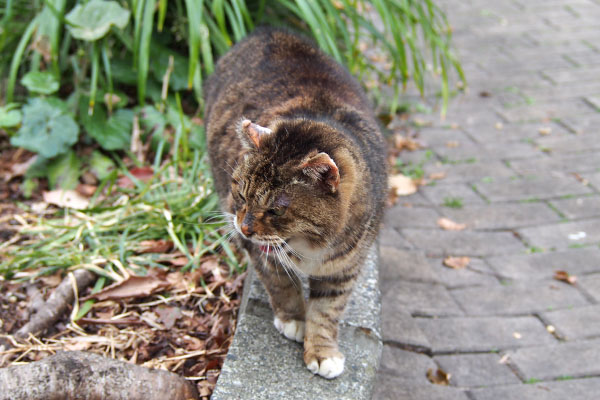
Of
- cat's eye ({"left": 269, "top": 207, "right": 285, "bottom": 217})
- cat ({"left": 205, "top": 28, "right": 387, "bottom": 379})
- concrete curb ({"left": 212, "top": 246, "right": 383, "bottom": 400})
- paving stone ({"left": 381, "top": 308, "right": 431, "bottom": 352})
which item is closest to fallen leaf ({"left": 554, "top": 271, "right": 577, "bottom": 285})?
paving stone ({"left": 381, "top": 308, "right": 431, "bottom": 352})

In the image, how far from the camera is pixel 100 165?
3.38 m

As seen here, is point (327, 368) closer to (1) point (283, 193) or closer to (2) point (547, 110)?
(1) point (283, 193)

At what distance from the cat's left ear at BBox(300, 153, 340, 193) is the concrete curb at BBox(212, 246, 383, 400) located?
0.63m

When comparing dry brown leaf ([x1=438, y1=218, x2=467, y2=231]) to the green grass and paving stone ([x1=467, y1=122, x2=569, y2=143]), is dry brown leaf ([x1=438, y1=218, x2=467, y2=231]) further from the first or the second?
paving stone ([x1=467, y1=122, x2=569, y2=143])

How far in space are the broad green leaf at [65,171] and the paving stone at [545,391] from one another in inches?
86.6

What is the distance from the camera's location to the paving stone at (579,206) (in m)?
3.58

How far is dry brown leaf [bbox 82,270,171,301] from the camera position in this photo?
8.32ft

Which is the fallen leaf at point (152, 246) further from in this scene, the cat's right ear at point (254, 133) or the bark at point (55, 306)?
the cat's right ear at point (254, 133)

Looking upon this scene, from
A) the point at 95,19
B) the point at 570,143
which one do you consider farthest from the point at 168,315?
the point at 570,143

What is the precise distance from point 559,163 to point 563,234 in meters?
0.76

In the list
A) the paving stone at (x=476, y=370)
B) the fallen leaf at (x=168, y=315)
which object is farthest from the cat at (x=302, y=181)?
the paving stone at (x=476, y=370)

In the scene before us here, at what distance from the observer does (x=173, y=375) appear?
209 centimetres

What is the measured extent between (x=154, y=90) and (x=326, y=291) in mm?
2022

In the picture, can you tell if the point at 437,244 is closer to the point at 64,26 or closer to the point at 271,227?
the point at 271,227
